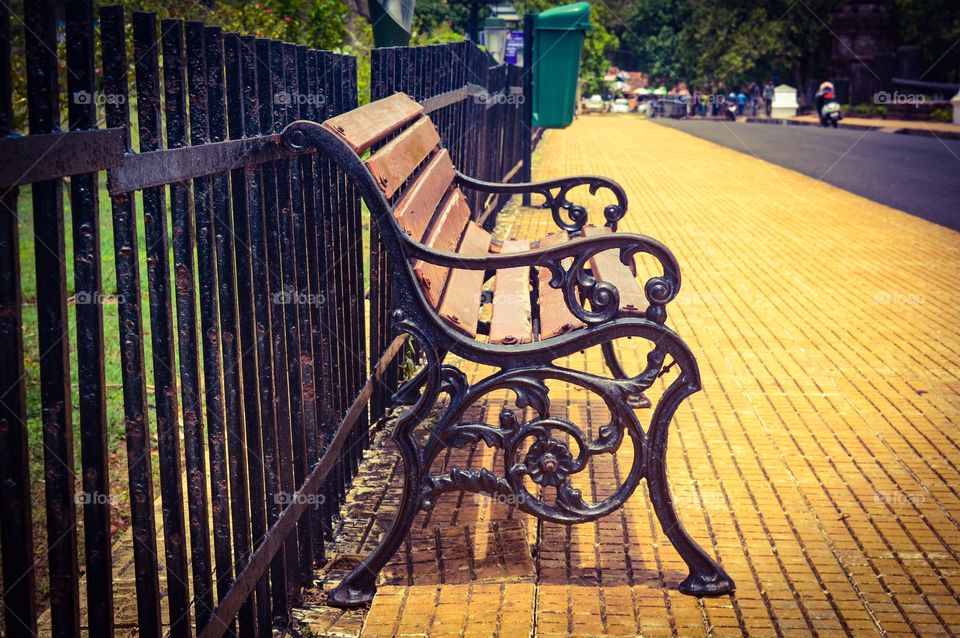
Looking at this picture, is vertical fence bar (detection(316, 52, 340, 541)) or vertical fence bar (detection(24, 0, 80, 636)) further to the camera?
vertical fence bar (detection(316, 52, 340, 541))

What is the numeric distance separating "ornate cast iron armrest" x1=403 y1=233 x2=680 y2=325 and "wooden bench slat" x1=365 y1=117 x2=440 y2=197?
27 cm

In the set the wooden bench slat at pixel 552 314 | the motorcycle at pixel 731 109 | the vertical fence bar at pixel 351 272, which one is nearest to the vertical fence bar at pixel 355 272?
the vertical fence bar at pixel 351 272

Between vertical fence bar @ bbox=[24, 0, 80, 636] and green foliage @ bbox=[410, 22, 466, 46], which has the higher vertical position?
green foliage @ bbox=[410, 22, 466, 46]

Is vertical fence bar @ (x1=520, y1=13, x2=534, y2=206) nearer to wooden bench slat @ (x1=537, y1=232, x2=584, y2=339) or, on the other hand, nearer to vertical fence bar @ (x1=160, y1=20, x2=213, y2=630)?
wooden bench slat @ (x1=537, y1=232, x2=584, y2=339)

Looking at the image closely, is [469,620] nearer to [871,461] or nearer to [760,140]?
[871,461]

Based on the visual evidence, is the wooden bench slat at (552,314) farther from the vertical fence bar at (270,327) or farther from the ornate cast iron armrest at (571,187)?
the vertical fence bar at (270,327)

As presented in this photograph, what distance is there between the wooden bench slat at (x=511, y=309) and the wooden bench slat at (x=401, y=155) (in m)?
0.55

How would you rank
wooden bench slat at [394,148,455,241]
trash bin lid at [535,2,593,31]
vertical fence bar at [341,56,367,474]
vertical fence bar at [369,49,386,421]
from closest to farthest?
wooden bench slat at [394,148,455,241] → vertical fence bar at [341,56,367,474] → vertical fence bar at [369,49,386,421] → trash bin lid at [535,2,593,31]

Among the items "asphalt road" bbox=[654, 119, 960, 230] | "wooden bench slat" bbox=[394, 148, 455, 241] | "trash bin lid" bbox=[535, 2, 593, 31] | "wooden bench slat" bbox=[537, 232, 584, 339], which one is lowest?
"asphalt road" bbox=[654, 119, 960, 230]

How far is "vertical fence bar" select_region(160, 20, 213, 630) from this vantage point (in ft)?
6.97

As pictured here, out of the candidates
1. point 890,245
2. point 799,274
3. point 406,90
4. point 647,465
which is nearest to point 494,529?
point 647,465

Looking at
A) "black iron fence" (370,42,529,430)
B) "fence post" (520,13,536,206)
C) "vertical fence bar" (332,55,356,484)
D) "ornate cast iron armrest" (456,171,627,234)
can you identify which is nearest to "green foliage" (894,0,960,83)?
"fence post" (520,13,536,206)

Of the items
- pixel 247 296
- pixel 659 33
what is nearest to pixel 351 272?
pixel 247 296

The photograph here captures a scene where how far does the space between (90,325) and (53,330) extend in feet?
0.45
